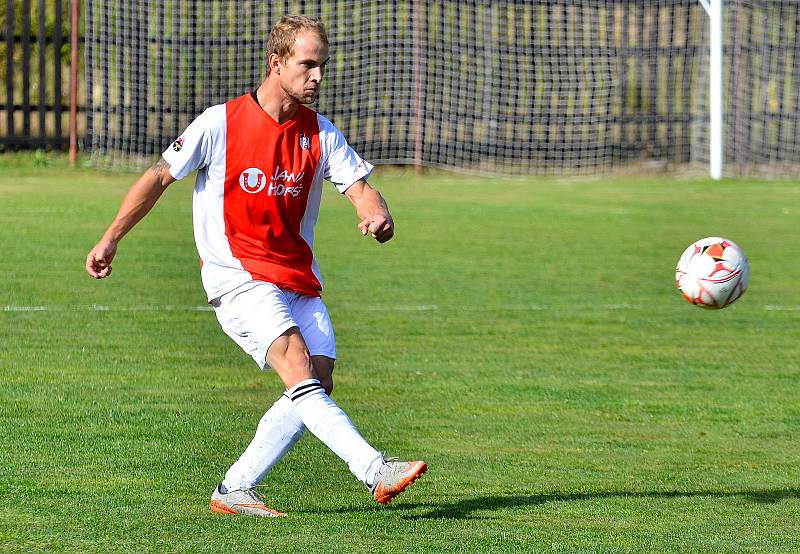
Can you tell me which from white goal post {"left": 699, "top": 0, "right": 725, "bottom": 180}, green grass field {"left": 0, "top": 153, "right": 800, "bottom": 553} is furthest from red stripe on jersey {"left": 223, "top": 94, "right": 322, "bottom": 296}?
white goal post {"left": 699, "top": 0, "right": 725, "bottom": 180}

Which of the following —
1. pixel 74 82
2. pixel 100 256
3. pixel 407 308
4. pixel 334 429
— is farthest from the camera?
pixel 74 82

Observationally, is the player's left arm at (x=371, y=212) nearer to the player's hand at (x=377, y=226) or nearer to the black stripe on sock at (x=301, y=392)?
the player's hand at (x=377, y=226)

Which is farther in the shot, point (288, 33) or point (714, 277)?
point (714, 277)

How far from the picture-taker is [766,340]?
1051 centimetres

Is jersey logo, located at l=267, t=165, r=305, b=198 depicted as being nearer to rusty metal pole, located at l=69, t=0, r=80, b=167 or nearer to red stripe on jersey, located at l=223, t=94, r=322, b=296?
red stripe on jersey, located at l=223, t=94, r=322, b=296

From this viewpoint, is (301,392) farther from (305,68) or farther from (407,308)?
(407,308)

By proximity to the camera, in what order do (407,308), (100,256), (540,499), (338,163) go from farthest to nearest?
(407,308) → (540,499) → (338,163) → (100,256)

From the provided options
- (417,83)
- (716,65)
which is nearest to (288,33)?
(716,65)

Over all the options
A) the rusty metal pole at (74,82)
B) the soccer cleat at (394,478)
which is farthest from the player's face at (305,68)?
the rusty metal pole at (74,82)

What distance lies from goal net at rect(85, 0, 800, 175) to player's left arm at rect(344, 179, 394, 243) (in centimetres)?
2013

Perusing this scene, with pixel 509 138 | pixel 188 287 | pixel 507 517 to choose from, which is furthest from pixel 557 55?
pixel 507 517

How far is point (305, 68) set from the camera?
525cm

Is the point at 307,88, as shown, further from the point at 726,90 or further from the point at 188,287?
the point at 726,90

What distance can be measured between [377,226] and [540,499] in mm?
1432
